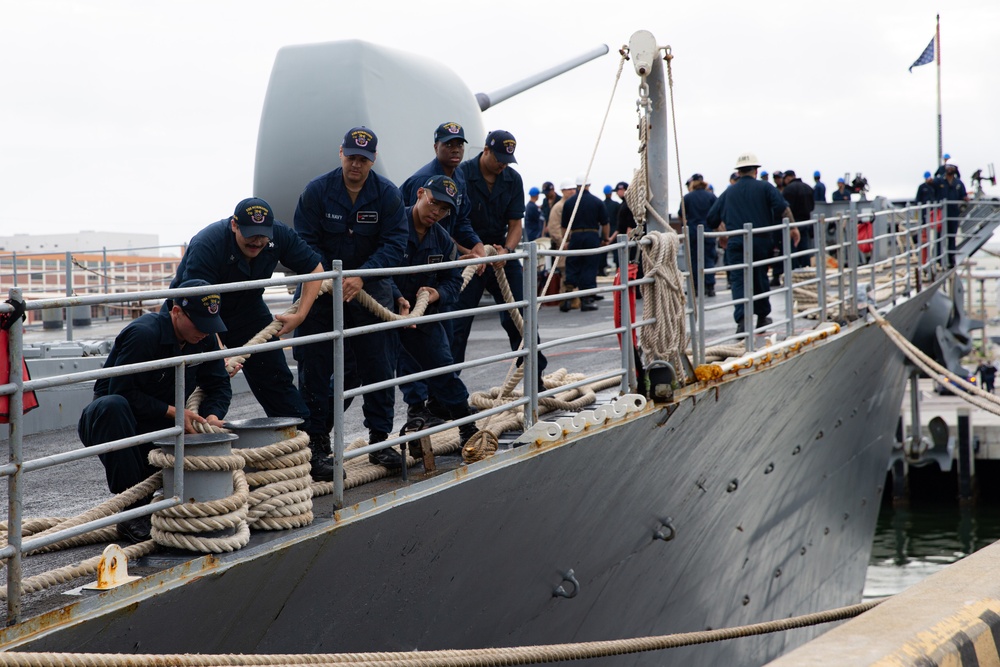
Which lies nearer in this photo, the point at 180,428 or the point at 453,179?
the point at 180,428

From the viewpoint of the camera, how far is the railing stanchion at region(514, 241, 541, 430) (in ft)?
16.1

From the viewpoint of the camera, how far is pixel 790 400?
7.95m

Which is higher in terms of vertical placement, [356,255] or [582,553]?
[356,255]

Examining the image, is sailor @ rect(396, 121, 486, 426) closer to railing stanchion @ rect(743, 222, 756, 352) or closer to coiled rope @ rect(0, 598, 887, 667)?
railing stanchion @ rect(743, 222, 756, 352)

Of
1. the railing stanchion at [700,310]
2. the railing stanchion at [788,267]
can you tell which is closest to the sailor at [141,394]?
the railing stanchion at [700,310]

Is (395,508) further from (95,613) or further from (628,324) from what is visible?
(628,324)

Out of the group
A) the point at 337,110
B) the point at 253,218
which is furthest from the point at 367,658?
the point at 337,110

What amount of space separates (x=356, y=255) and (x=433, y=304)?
1.61 feet

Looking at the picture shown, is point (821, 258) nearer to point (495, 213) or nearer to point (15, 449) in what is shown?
point (495, 213)

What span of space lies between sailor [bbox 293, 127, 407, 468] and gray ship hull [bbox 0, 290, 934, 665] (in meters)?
0.68

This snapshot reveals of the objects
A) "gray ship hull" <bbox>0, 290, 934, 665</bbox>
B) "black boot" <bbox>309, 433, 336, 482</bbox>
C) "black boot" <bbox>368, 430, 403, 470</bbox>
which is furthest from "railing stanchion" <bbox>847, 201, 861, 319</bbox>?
"black boot" <bbox>309, 433, 336, 482</bbox>

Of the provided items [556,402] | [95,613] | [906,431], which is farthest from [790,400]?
[906,431]

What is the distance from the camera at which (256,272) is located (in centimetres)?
450

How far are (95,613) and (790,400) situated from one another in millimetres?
5980
